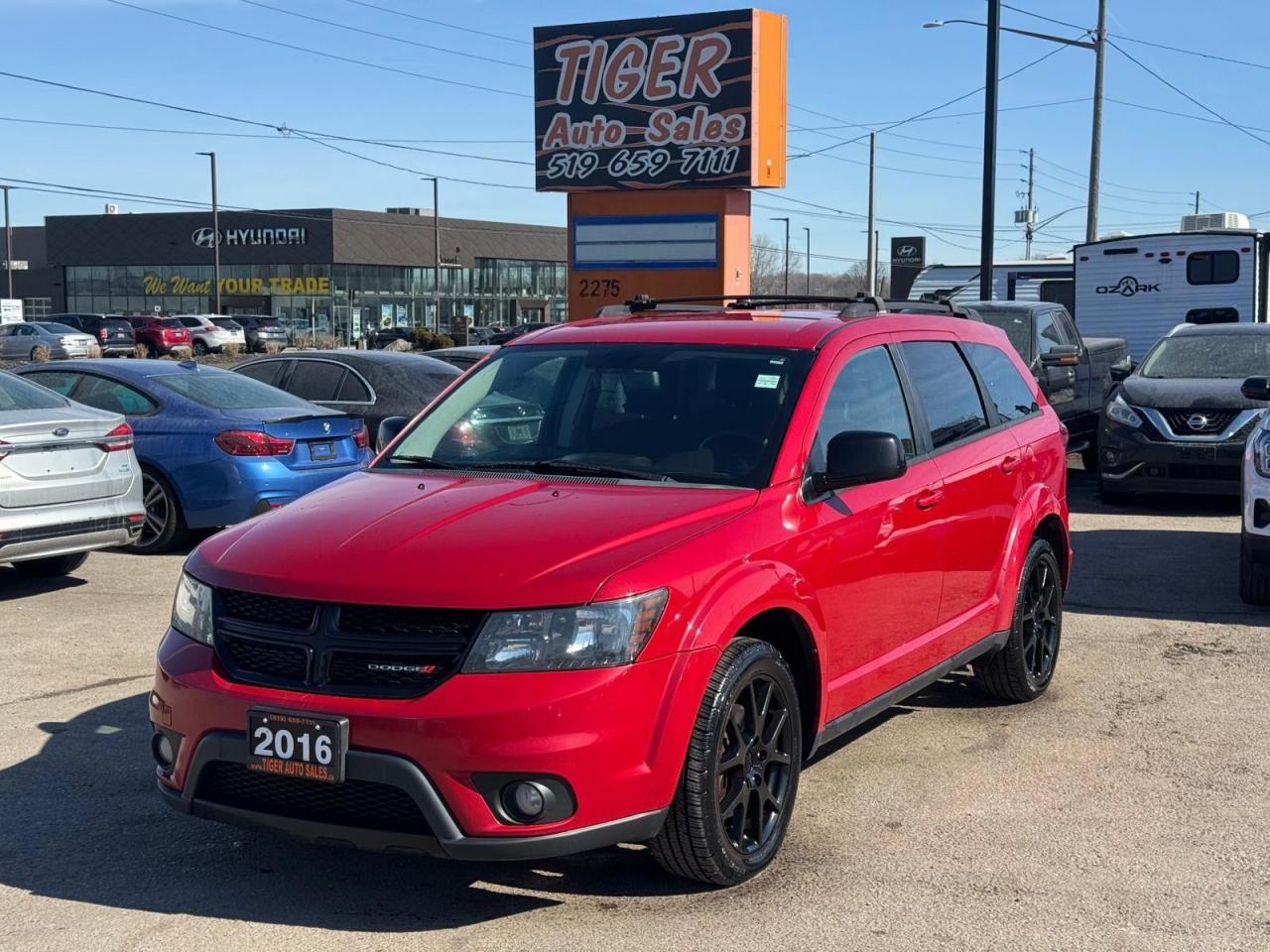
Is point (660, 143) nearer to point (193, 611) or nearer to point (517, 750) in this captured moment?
point (193, 611)

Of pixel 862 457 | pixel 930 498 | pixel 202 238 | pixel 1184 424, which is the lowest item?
pixel 1184 424

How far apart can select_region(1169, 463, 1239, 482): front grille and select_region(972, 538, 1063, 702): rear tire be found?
21.2ft

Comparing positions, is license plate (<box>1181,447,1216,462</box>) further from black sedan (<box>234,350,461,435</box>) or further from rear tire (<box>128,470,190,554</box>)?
rear tire (<box>128,470,190,554</box>)

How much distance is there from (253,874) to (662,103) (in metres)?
16.7

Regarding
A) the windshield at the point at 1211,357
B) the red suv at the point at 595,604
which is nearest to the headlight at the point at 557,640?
the red suv at the point at 595,604

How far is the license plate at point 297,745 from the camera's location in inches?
158

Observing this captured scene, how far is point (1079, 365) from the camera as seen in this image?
55.1 ft

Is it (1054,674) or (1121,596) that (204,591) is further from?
(1121,596)

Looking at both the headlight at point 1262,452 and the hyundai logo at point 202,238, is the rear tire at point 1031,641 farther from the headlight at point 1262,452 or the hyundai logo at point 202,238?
the hyundai logo at point 202,238

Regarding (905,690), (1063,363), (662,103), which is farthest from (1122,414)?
(662,103)

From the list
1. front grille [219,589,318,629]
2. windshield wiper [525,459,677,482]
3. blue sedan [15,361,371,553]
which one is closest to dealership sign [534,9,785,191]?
blue sedan [15,361,371,553]

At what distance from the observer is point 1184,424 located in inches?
516

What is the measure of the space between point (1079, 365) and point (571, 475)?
1296cm

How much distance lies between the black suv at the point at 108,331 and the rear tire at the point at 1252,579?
48.7 meters
